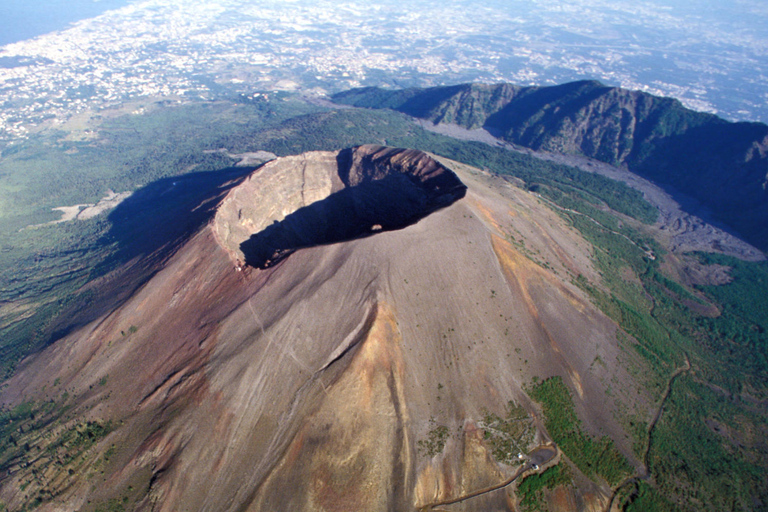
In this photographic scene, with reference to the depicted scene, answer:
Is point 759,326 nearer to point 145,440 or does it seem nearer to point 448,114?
point 145,440

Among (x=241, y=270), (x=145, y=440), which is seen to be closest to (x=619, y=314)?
(x=241, y=270)

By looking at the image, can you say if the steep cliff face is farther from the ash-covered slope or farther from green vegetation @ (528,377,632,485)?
green vegetation @ (528,377,632,485)

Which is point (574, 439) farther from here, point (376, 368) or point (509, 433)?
point (376, 368)

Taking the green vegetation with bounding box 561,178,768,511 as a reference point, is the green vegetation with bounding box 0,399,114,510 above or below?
above

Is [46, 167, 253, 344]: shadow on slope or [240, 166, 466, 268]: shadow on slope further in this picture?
[240, 166, 466, 268]: shadow on slope

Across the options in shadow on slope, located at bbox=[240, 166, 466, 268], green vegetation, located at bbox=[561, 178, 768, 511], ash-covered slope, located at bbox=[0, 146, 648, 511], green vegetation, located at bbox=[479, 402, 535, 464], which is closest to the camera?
ash-covered slope, located at bbox=[0, 146, 648, 511]

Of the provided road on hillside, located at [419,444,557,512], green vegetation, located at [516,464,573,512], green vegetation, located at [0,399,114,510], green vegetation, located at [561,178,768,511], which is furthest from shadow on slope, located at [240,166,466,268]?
green vegetation, located at [516,464,573,512]
